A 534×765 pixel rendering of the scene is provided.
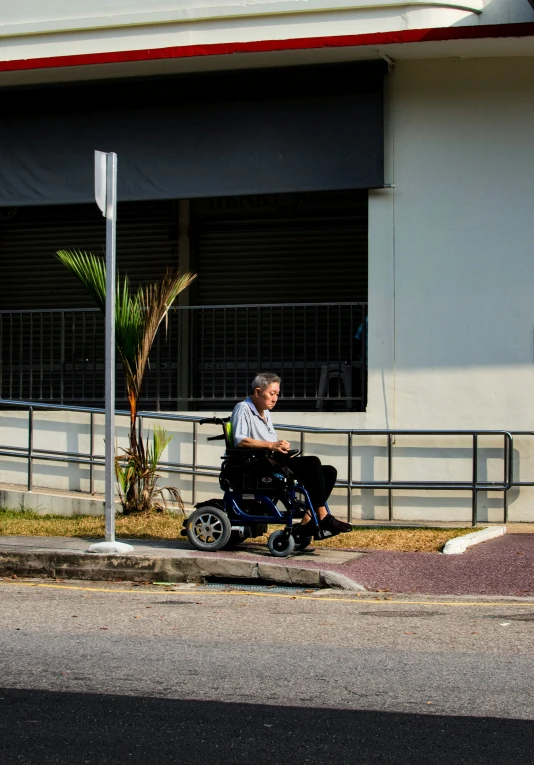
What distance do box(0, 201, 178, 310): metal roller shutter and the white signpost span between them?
290 inches

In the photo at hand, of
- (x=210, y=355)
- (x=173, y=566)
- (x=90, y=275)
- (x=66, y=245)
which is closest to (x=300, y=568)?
(x=173, y=566)

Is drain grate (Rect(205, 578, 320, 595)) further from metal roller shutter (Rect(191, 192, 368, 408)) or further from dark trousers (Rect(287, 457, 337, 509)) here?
metal roller shutter (Rect(191, 192, 368, 408))

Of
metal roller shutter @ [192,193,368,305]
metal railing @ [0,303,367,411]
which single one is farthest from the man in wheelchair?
metal roller shutter @ [192,193,368,305]

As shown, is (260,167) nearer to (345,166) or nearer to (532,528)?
(345,166)

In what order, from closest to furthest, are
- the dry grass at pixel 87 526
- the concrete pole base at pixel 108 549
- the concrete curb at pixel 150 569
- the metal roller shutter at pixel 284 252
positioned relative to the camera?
the concrete curb at pixel 150 569 → the concrete pole base at pixel 108 549 → the dry grass at pixel 87 526 → the metal roller shutter at pixel 284 252

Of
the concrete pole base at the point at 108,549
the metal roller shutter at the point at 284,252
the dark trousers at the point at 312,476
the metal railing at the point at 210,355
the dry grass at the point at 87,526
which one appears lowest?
the dry grass at the point at 87,526

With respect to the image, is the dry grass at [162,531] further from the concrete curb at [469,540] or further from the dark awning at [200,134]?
the dark awning at [200,134]

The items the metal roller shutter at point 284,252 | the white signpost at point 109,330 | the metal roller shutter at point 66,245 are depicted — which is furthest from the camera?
the metal roller shutter at point 66,245

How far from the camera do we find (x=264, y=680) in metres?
5.50

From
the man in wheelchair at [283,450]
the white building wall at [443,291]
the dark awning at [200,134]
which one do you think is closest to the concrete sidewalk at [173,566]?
the man in wheelchair at [283,450]

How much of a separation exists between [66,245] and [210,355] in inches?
135

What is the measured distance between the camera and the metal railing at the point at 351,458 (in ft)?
41.7

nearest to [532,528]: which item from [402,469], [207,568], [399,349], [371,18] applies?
[402,469]

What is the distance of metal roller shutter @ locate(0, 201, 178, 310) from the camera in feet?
56.1
